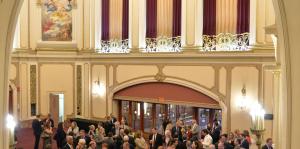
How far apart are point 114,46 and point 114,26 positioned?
0.92 meters

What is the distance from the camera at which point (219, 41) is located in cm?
1398

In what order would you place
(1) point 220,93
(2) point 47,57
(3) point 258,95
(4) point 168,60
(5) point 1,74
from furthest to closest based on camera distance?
1. (2) point 47,57
2. (4) point 168,60
3. (1) point 220,93
4. (3) point 258,95
5. (5) point 1,74

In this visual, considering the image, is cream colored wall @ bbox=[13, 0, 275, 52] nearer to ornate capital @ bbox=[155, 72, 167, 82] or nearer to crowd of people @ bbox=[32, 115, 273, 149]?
ornate capital @ bbox=[155, 72, 167, 82]

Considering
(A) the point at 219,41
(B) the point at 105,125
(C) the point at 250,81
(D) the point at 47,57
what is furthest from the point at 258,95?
(D) the point at 47,57

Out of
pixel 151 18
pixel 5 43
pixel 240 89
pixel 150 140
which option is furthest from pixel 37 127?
pixel 5 43

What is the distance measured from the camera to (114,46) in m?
17.5

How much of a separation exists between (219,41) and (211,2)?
1557 millimetres

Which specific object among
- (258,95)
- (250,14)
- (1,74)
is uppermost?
(250,14)

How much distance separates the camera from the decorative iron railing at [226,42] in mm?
13445

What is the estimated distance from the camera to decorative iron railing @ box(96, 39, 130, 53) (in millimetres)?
17078

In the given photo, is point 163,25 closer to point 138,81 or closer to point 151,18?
point 151,18

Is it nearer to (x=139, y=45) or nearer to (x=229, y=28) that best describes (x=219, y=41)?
(x=229, y=28)

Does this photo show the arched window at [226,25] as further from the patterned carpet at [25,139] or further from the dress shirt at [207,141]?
the patterned carpet at [25,139]

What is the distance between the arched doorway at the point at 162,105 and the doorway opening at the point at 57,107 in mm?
3109
